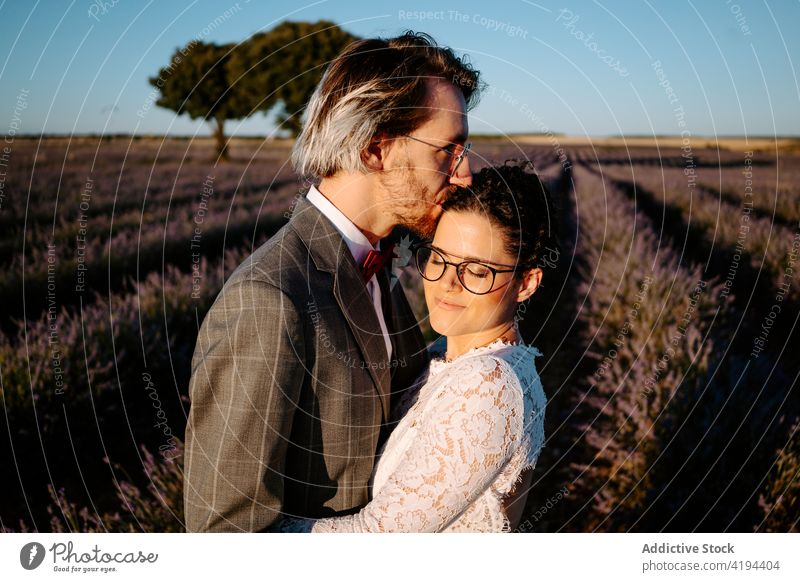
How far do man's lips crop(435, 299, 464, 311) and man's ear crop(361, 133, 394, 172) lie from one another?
65 cm

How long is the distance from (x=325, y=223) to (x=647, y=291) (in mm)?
6022

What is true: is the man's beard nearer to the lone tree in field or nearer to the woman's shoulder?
the woman's shoulder

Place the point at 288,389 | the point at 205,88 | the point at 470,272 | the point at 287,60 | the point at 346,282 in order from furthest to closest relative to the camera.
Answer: the point at 205,88
the point at 287,60
the point at 470,272
the point at 346,282
the point at 288,389

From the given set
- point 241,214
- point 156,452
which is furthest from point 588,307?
point 241,214

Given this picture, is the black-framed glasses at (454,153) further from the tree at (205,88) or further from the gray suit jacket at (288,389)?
the tree at (205,88)

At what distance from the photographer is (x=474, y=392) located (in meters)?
2.31

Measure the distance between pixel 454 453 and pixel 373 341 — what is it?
0.58 m

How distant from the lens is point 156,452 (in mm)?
5434

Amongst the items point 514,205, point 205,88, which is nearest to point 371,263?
point 514,205

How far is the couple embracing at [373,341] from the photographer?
2252 mm

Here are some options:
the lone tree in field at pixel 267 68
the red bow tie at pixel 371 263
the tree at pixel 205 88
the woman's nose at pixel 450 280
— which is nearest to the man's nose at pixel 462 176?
the woman's nose at pixel 450 280

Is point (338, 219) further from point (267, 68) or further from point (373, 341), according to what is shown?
point (267, 68)

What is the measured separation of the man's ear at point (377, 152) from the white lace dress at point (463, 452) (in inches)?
37.2

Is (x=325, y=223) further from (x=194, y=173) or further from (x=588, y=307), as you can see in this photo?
(x=194, y=173)
